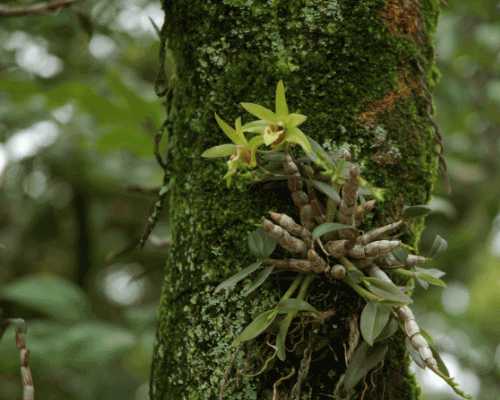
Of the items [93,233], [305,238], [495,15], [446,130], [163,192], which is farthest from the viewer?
[93,233]

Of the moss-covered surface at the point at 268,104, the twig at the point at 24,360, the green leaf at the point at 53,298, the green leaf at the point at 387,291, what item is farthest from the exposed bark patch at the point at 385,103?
the green leaf at the point at 53,298

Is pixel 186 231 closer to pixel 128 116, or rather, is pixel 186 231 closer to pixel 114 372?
pixel 128 116

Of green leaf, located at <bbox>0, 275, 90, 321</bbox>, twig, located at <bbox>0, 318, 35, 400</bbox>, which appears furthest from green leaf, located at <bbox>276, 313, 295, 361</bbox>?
green leaf, located at <bbox>0, 275, 90, 321</bbox>

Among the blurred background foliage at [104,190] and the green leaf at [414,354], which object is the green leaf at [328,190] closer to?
the green leaf at [414,354]

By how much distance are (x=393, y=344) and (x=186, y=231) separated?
0.35 m

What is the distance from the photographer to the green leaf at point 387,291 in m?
0.81

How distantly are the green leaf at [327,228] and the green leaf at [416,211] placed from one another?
0.10 metres

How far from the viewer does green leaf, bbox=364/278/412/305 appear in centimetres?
81

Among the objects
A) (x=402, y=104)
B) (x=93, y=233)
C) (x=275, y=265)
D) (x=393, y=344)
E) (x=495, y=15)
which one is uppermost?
(x=495, y=15)

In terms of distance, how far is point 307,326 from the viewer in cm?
88

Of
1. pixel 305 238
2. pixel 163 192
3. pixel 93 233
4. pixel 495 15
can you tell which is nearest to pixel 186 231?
pixel 163 192

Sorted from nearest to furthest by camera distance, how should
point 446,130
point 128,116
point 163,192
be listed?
point 163,192 → point 128,116 → point 446,130

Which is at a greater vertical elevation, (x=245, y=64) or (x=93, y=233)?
(x=245, y=64)

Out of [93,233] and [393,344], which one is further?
[93,233]
